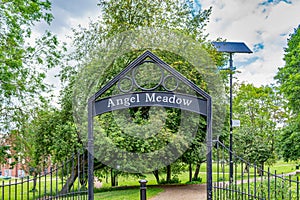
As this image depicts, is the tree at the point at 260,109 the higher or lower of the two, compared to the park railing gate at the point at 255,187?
higher

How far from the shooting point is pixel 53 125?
12.0m

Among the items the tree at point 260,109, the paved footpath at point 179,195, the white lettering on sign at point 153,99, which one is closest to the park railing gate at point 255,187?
the white lettering on sign at point 153,99

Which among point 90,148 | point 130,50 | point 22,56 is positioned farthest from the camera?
point 130,50

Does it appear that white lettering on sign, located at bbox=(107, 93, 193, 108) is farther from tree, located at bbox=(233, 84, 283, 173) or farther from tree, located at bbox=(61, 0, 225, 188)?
tree, located at bbox=(233, 84, 283, 173)

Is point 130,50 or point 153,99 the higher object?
point 130,50

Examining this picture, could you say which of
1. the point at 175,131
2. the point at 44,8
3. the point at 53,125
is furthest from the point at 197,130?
the point at 44,8

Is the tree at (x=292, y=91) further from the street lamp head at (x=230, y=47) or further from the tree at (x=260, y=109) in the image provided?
the tree at (x=260, y=109)

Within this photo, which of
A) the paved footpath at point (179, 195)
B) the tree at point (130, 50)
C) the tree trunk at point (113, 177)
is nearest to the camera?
the paved footpath at point (179, 195)


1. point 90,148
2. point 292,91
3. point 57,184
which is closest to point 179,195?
point 90,148

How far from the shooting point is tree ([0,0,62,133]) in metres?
7.67

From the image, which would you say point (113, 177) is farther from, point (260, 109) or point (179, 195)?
point (260, 109)

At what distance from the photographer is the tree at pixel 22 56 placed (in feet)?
25.2

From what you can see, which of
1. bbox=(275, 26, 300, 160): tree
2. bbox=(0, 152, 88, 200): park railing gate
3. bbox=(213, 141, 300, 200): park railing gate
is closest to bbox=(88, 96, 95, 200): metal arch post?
bbox=(0, 152, 88, 200): park railing gate

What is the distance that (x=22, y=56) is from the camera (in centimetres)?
809
